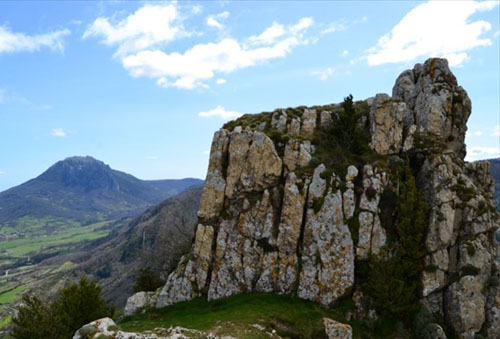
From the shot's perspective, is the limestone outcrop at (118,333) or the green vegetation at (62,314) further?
the green vegetation at (62,314)

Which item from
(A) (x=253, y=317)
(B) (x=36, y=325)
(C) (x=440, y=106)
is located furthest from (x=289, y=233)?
(B) (x=36, y=325)

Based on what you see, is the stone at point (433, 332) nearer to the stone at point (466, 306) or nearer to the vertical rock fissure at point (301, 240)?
the stone at point (466, 306)

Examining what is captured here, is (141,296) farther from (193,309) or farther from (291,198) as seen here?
(291,198)

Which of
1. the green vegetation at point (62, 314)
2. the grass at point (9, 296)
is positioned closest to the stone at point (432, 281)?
the green vegetation at point (62, 314)

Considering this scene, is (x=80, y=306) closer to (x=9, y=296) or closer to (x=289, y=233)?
(x=289, y=233)

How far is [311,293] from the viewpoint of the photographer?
36.1m

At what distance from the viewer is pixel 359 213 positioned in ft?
126

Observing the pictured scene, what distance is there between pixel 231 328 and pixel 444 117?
132 ft

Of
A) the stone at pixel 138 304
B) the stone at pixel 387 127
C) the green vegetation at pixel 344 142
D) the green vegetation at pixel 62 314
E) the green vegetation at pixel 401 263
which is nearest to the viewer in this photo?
the green vegetation at pixel 401 263

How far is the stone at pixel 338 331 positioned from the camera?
30922mm

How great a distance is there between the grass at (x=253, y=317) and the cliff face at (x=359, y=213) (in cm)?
160

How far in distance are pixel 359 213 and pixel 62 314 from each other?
37696 millimetres

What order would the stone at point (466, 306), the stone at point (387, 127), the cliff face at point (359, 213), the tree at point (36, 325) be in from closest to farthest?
the stone at point (466, 306), the cliff face at point (359, 213), the tree at point (36, 325), the stone at point (387, 127)

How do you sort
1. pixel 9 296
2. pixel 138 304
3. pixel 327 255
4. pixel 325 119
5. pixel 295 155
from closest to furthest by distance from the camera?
1. pixel 327 255
2. pixel 138 304
3. pixel 295 155
4. pixel 325 119
5. pixel 9 296
